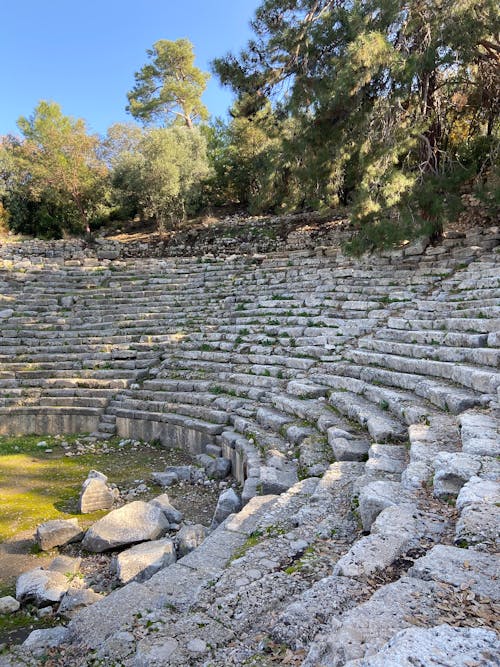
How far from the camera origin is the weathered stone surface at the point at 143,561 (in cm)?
383

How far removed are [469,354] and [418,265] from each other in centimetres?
587

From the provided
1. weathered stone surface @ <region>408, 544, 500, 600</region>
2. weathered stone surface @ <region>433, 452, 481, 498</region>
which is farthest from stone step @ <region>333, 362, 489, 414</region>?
weathered stone surface @ <region>408, 544, 500, 600</region>

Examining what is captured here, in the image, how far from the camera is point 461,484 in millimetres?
2881

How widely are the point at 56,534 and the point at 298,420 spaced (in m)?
3.12

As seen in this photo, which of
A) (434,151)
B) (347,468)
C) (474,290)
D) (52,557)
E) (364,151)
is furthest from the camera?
(434,151)

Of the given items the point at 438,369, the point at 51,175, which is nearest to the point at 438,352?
the point at 438,369

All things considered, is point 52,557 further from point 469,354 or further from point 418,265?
point 418,265

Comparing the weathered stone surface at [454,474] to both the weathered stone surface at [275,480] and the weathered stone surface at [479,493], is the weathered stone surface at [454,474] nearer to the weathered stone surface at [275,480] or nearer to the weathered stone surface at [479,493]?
the weathered stone surface at [479,493]

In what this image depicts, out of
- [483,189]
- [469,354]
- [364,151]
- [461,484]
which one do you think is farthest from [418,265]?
[461,484]

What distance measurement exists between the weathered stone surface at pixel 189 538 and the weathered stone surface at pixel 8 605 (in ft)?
4.34

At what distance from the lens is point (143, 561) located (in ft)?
12.8

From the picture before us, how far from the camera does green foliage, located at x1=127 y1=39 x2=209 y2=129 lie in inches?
1036

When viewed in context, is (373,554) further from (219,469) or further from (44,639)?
(219,469)

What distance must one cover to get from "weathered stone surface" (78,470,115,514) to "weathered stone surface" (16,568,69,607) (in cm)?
152
